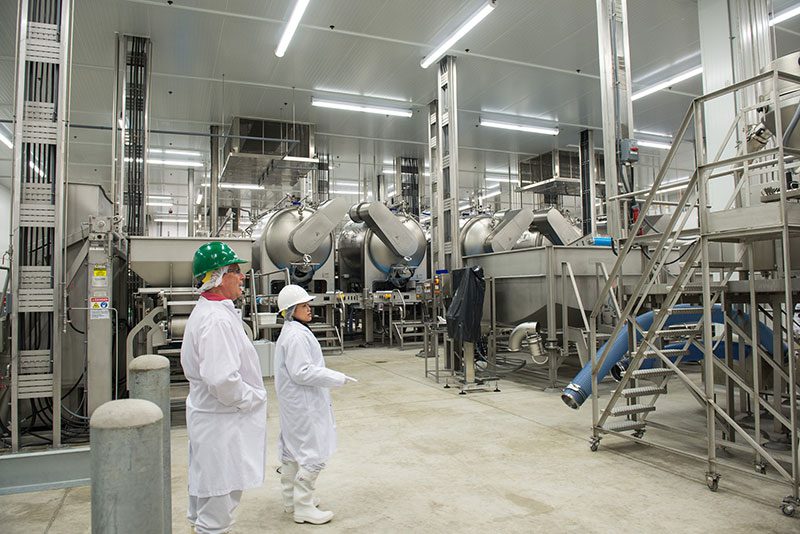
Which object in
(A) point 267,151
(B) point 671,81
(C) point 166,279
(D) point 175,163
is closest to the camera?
(C) point 166,279

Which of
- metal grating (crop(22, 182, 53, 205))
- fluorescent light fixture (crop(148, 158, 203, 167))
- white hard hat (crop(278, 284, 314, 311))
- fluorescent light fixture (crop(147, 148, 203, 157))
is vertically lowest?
white hard hat (crop(278, 284, 314, 311))

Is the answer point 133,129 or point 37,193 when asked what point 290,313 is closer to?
point 37,193

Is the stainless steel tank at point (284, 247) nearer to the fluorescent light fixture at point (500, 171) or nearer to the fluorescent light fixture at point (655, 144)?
the fluorescent light fixture at point (500, 171)

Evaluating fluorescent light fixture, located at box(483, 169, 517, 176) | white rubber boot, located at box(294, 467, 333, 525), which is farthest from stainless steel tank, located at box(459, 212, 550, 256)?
white rubber boot, located at box(294, 467, 333, 525)

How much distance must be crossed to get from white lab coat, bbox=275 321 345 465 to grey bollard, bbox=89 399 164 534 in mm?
1537

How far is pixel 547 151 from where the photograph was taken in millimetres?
16219

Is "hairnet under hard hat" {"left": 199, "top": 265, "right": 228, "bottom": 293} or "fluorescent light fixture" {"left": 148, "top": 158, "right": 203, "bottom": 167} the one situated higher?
"fluorescent light fixture" {"left": 148, "top": 158, "right": 203, "bottom": 167}

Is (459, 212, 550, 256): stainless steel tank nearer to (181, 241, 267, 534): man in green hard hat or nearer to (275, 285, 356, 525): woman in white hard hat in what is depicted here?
(275, 285, 356, 525): woman in white hard hat

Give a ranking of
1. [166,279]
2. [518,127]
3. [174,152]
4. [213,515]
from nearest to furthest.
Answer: [213,515]
[166,279]
[518,127]
[174,152]

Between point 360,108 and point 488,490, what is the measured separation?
10.1m

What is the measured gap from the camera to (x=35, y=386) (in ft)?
15.1

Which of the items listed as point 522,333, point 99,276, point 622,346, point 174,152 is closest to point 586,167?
point 522,333

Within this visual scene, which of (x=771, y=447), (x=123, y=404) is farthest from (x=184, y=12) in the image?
(x=771, y=447)

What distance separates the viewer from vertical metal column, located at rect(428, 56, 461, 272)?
9.13 meters
